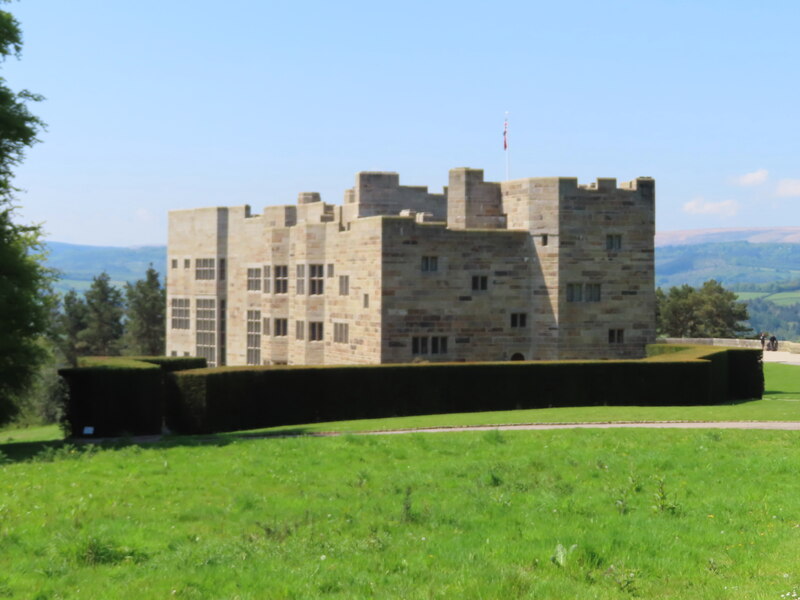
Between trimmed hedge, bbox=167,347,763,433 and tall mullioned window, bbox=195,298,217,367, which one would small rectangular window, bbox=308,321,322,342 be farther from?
trimmed hedge, bbox=167,347,763,433

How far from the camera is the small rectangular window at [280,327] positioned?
196ft

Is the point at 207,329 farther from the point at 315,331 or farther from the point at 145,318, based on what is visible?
the point at 145,318

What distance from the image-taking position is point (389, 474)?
22578mm

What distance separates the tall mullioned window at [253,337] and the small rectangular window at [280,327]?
4.00 m

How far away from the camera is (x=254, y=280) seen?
64188 mm

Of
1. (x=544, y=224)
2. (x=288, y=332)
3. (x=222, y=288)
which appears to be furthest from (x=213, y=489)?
(x=222, y=288)

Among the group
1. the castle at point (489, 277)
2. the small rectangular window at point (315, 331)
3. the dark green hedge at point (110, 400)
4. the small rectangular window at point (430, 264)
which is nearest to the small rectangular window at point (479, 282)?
the castle at point (489, 277)

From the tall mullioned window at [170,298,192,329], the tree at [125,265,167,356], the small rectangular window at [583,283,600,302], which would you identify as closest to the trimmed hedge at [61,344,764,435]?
the small rectangular window at [583,283,600,302]

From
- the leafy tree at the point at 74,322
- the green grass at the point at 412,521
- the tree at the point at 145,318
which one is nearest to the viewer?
the green grass at the point at 412,521

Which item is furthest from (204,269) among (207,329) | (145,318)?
(145,318)

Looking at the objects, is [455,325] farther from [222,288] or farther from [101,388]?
[222,288]

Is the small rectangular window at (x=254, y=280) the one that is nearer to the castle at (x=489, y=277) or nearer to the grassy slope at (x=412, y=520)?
the castle at (x=489, y=277)

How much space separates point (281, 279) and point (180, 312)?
14.4 metres

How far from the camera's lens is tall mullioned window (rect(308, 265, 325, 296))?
54469mm
